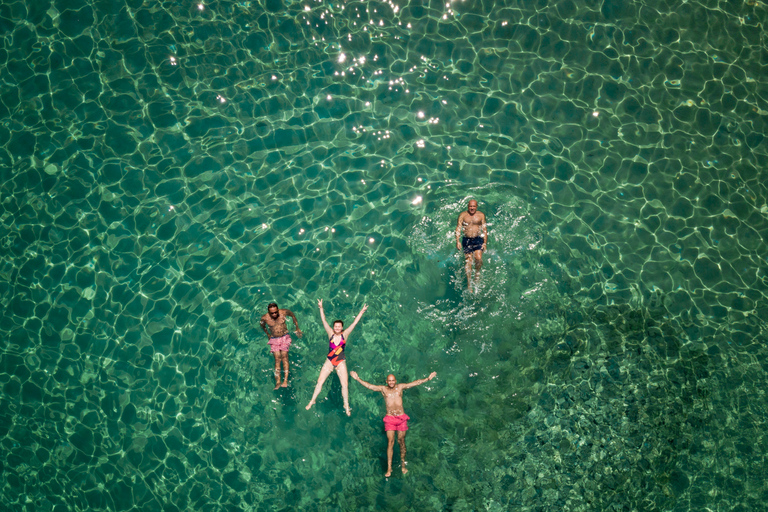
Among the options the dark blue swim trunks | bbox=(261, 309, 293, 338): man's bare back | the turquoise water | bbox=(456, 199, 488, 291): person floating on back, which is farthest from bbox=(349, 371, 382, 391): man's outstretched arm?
the dark blue swim trunks

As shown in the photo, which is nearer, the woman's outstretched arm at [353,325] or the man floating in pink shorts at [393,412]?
the man floating in pink shorts at [393,412]

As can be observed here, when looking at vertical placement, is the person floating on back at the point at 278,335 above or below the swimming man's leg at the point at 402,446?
above

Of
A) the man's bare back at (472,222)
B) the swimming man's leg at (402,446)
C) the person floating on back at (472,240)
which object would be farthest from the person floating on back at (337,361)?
the man's bare back at (472,222)

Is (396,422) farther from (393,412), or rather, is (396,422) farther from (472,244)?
(472,244)

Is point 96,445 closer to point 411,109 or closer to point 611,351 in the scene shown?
point 411,109

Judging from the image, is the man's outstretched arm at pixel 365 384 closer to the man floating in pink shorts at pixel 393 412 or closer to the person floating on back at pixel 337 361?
the man floating in pink shorts at pixel 393 412
